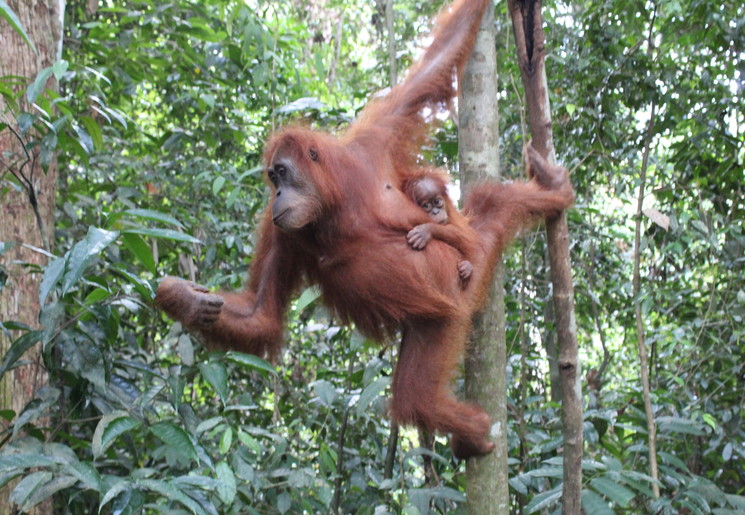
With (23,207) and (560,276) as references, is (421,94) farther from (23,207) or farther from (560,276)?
(23,207)

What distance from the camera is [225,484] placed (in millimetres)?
2096

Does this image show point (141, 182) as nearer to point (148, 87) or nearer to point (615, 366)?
point (148, 87)

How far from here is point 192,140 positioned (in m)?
4.42

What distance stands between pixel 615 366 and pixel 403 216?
3.45 metres

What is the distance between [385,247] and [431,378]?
623 millimetres

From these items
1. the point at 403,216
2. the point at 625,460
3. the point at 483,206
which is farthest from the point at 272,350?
the point at 625,460

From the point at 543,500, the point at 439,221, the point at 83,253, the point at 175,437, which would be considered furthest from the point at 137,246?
the point at 543,500

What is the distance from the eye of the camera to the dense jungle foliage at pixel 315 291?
2229mm

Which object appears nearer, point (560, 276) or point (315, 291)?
point (560, 276)

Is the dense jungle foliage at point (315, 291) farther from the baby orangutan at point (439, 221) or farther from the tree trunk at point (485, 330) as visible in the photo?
the baby orangutan at point (439, 221)

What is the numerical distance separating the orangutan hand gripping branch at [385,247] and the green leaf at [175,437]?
992mm

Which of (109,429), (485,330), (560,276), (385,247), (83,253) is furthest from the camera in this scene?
(385,247)

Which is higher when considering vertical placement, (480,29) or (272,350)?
(480,29)

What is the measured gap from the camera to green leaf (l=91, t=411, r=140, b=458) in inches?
71.8
